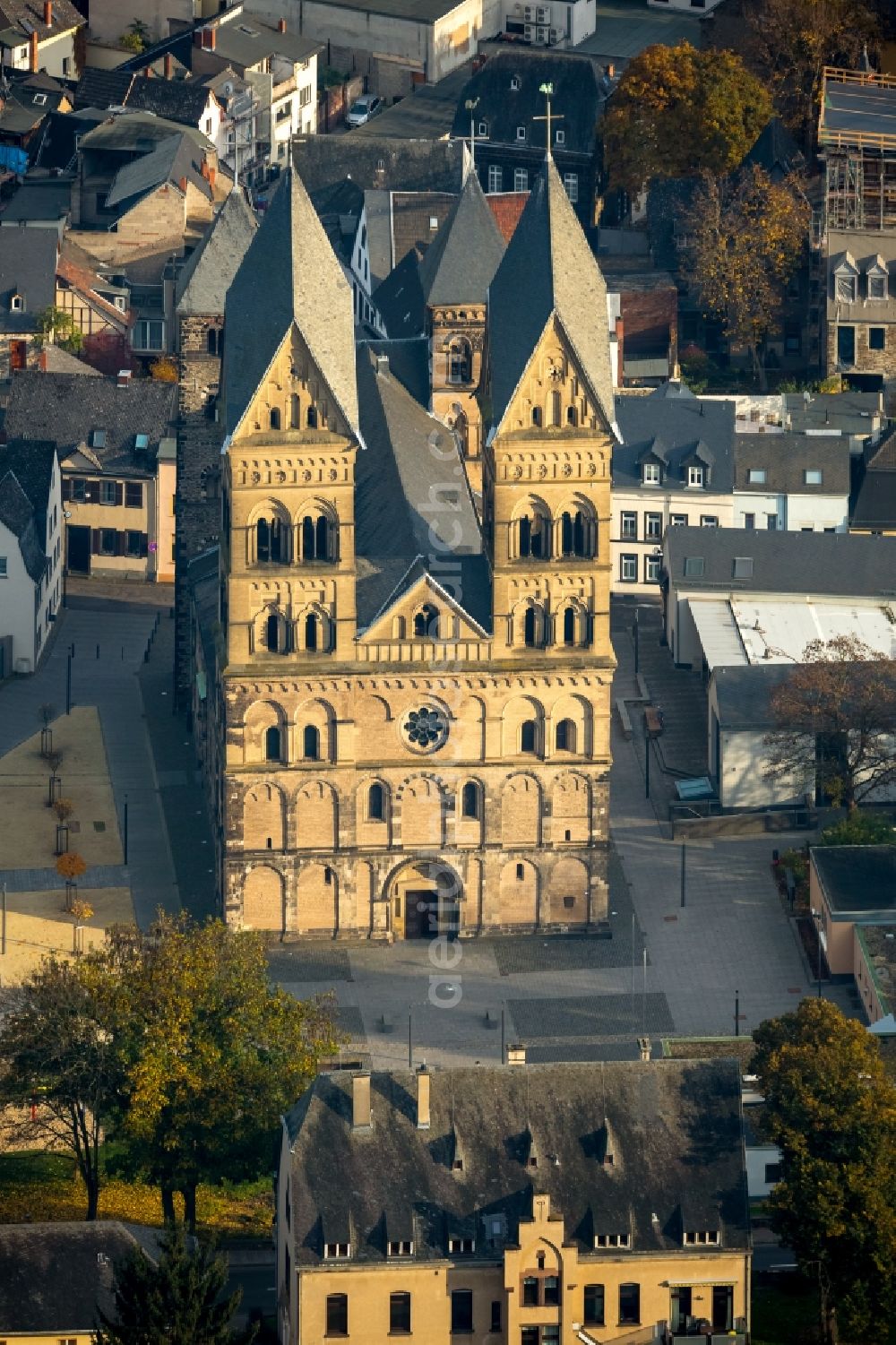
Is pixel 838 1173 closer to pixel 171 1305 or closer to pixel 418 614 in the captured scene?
pixel 171 1305

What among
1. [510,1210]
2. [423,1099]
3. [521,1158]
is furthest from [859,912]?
[510,1210]

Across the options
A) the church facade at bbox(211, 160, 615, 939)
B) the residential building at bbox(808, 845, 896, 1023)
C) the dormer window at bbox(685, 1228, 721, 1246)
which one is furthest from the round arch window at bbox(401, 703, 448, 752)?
the dormer window at bbox(685, 1228, 721, 1246)

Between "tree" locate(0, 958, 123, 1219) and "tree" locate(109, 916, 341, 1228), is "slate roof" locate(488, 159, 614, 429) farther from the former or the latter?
"tree" locate(0, 958, 123, 1219)

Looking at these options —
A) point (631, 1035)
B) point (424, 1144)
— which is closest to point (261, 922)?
point (631, 1035)

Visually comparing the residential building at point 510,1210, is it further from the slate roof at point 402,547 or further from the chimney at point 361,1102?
the slate roof at point 402,547

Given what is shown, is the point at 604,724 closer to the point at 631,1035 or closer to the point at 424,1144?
the point at 631,1035

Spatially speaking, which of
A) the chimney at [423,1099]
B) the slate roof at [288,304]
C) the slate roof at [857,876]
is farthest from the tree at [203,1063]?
the slate roof at [857,876]
